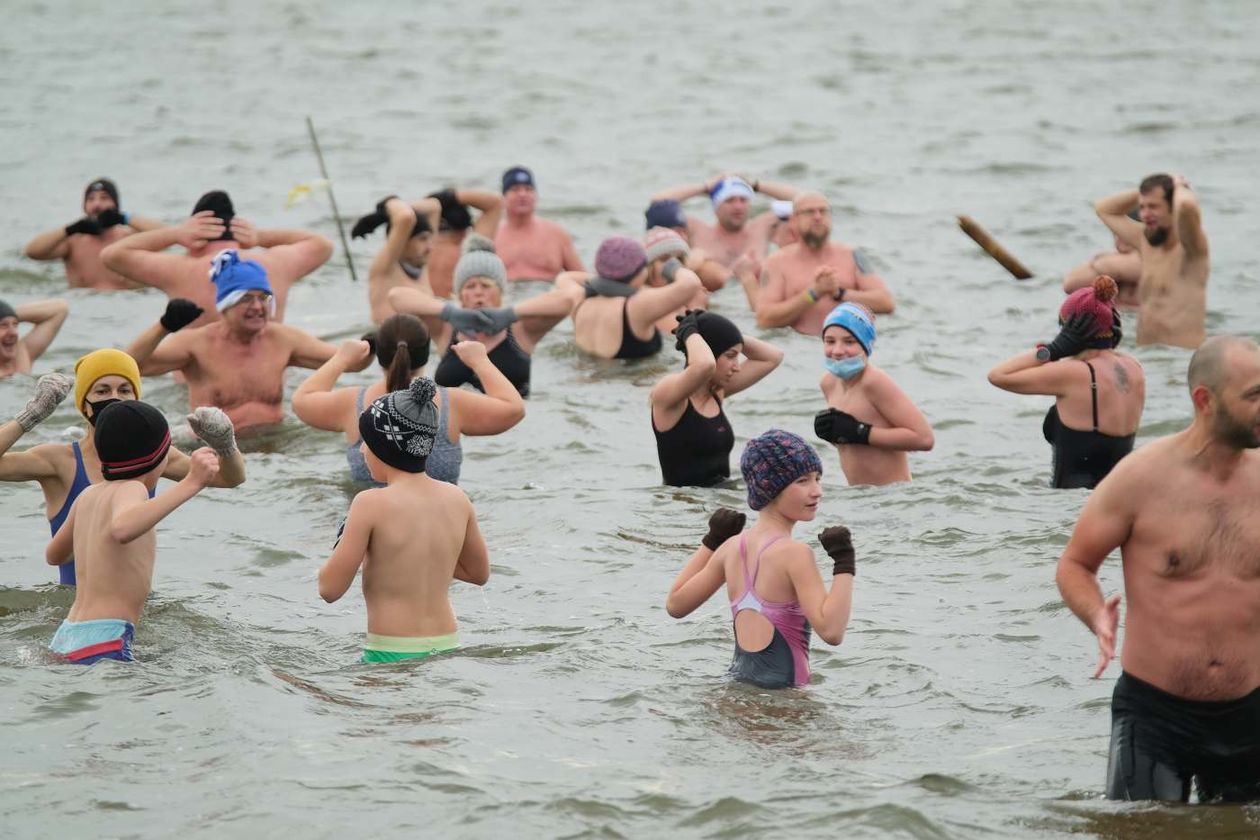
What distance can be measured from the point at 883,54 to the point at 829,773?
2615 cm

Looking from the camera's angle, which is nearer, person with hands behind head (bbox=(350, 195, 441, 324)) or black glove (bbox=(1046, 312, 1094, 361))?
black glove (bbox=(1046, 312, 1094, 361))

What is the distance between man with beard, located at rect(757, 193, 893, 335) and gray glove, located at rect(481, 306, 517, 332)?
3.38m

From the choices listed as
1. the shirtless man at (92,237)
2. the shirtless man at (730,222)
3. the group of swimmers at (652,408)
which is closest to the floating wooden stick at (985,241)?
the group of swimmers at (652,408)

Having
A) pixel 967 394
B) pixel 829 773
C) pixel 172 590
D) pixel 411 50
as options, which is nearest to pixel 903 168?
pixel 967 394

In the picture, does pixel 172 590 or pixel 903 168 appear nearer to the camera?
pixel 172 590

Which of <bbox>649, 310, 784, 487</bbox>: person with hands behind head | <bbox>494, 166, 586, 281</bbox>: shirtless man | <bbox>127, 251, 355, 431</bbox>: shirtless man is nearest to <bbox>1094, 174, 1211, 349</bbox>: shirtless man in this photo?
<bbox>649, 310, 784, 487</bbox>: person with hands behind head

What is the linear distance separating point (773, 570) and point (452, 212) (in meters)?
9.82

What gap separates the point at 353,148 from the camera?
25.7m

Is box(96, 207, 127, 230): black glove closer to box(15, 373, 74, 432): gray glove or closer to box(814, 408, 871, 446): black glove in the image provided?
box(814, 408, 871, 446): black glove

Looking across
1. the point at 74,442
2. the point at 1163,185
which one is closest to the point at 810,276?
the point at 1163,185

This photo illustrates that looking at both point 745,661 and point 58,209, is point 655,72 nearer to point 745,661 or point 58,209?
point 58,209

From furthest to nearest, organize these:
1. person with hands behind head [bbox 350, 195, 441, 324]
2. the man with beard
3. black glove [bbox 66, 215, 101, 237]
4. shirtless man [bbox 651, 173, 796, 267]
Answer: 1. shirtless man [bbox 651, 173, 796, 267]
2. black glove [bbox 66, 215, 101, 237]
3. the man with beard
4. person with hands behind head [bbox 350, 195, 441, 324]

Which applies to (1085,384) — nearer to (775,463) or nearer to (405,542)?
(775,463)

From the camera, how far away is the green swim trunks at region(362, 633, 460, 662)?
23.6 feet
